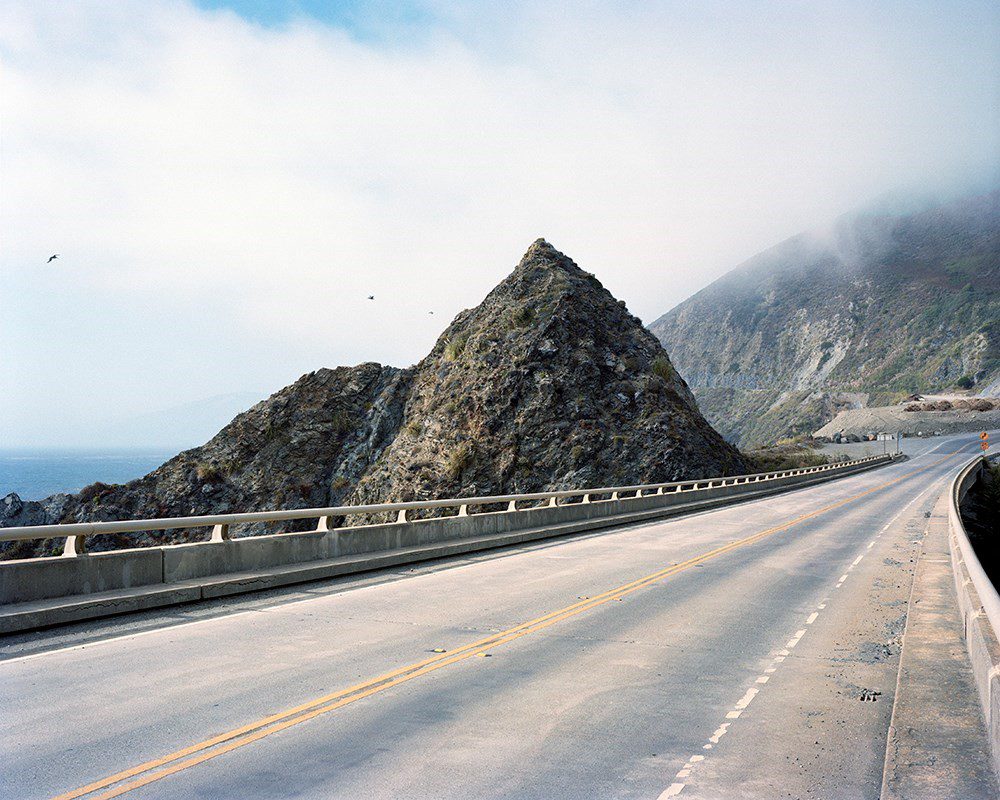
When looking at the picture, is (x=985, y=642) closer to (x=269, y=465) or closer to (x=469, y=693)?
(x=469, y=693)

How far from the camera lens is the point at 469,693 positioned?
7754 millimetres

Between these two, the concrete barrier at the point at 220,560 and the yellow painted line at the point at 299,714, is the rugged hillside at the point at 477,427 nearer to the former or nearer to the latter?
the concrete barrier at the point at 220,560

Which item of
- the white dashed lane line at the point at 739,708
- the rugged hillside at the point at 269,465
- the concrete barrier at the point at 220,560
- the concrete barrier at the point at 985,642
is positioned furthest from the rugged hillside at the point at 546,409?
the concrete barrier at the point at 985,642

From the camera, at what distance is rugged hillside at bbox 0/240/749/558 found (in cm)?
5644

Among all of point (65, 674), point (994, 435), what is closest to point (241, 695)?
point (65, 674)

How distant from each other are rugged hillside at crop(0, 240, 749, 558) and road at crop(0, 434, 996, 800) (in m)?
41.7

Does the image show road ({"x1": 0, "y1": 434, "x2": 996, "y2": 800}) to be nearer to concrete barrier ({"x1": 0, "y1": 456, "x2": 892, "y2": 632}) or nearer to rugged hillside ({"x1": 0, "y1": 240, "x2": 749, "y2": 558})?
concrete barrier ({"x1": 0, "y1": 456, "x2": 892, "y2": 632})

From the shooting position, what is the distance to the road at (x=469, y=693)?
576 cm

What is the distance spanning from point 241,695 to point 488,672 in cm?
236

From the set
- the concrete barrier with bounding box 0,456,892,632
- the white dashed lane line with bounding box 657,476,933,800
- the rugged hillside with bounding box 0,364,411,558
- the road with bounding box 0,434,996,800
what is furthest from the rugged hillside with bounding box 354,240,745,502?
the white dashed lane line with bounding box 657,476,933,800

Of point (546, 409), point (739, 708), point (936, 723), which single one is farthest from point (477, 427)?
point (936, 723)

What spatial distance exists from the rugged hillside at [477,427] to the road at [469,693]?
4167cm

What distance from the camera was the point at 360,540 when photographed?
16.4 meters

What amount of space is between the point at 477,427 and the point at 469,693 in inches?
2018
